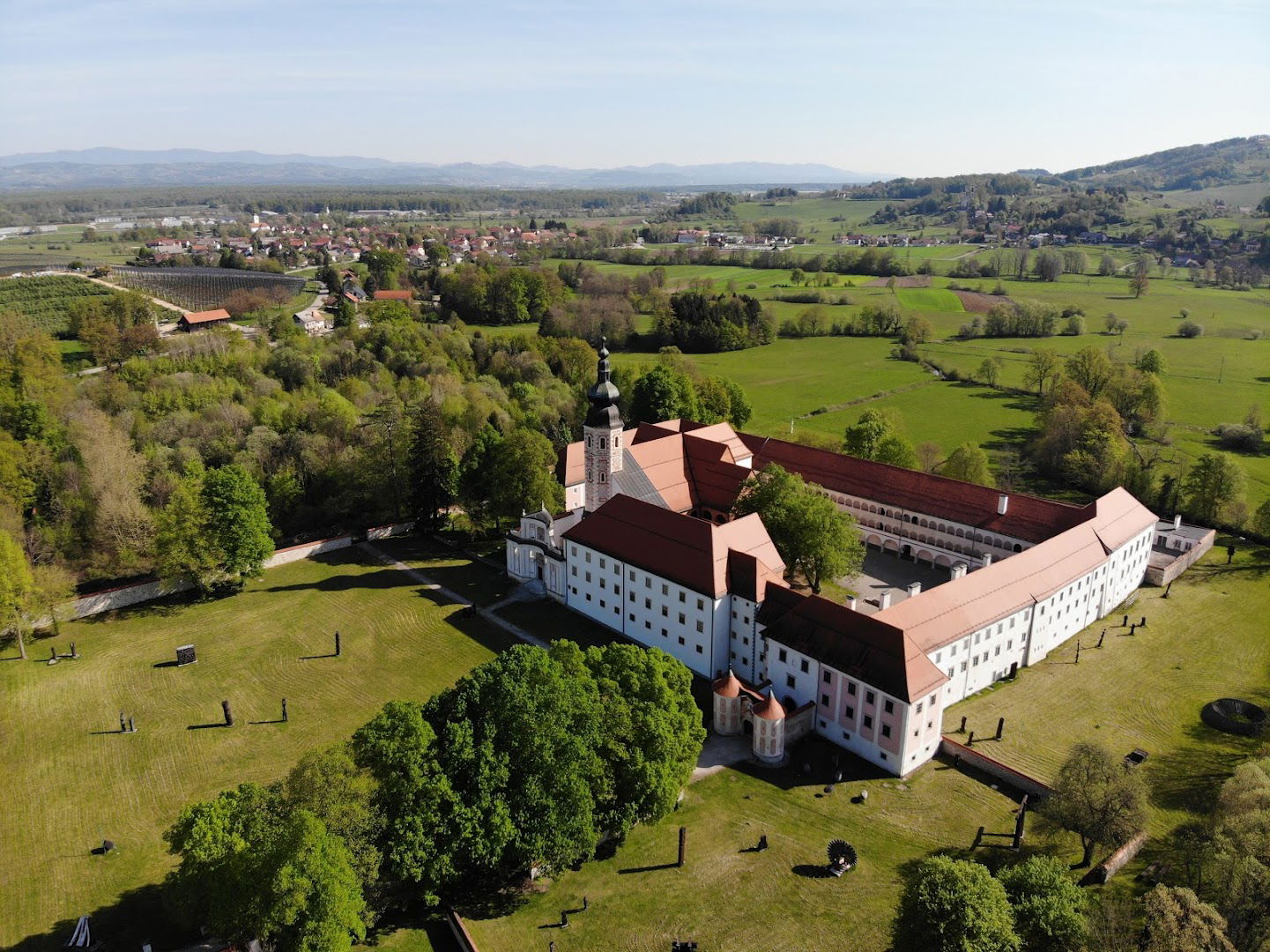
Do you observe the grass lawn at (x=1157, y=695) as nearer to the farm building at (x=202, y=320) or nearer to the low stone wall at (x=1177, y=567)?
the low stone wall at (x=1177, y=567)

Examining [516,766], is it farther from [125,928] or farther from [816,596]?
[816,596]

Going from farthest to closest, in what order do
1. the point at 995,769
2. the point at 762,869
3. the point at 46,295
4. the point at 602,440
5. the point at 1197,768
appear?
the point at 46,295, the point at 602,440, the point at 1197,768, the point at 995,769, the point at 762,869

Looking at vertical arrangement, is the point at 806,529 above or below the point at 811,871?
above

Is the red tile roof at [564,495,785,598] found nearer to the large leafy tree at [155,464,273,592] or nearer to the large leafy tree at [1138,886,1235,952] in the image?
the large leafy tree at [155,464,273,592]

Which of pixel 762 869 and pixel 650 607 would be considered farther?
pixel 650 607

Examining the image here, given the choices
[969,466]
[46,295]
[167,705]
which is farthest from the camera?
[46,295]

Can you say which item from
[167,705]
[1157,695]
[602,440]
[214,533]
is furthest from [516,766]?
[1157,695]

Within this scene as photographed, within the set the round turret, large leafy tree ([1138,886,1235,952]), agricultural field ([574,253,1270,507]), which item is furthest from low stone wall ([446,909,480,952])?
agricultural field ([574,253,1270,507])
